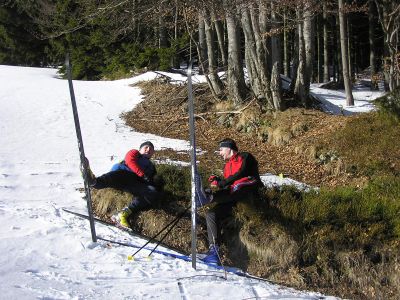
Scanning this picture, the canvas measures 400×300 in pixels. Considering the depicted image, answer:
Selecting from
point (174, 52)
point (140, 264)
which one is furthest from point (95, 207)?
point (174, 52)

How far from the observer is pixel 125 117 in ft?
52.2

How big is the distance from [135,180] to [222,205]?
1.31m

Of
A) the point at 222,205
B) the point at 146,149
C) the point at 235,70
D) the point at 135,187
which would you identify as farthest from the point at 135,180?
the point at 235,70

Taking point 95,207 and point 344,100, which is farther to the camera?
point 344,100

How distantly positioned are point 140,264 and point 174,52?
1755 centimetres

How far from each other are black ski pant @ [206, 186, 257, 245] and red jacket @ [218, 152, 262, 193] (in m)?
0.07

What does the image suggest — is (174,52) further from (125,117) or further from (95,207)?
(95,207)

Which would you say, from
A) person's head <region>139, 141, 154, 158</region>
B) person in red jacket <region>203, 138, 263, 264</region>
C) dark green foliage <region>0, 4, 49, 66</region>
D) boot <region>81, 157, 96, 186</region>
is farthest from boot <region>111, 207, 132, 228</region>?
dark green foliage <region>0, 4, 49, 66</region>

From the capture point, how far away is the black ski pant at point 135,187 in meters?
6.45

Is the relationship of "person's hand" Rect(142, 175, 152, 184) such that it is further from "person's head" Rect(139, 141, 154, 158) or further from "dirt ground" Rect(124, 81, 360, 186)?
"dirt ground" Rect(124, 81, 360, 186)

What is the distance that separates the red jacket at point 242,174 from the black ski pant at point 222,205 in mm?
71

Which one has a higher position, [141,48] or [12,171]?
[141,48]

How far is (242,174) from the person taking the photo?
6.26 m

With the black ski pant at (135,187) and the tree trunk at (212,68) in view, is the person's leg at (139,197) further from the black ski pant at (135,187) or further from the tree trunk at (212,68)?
the tree trunk at (212,68)
